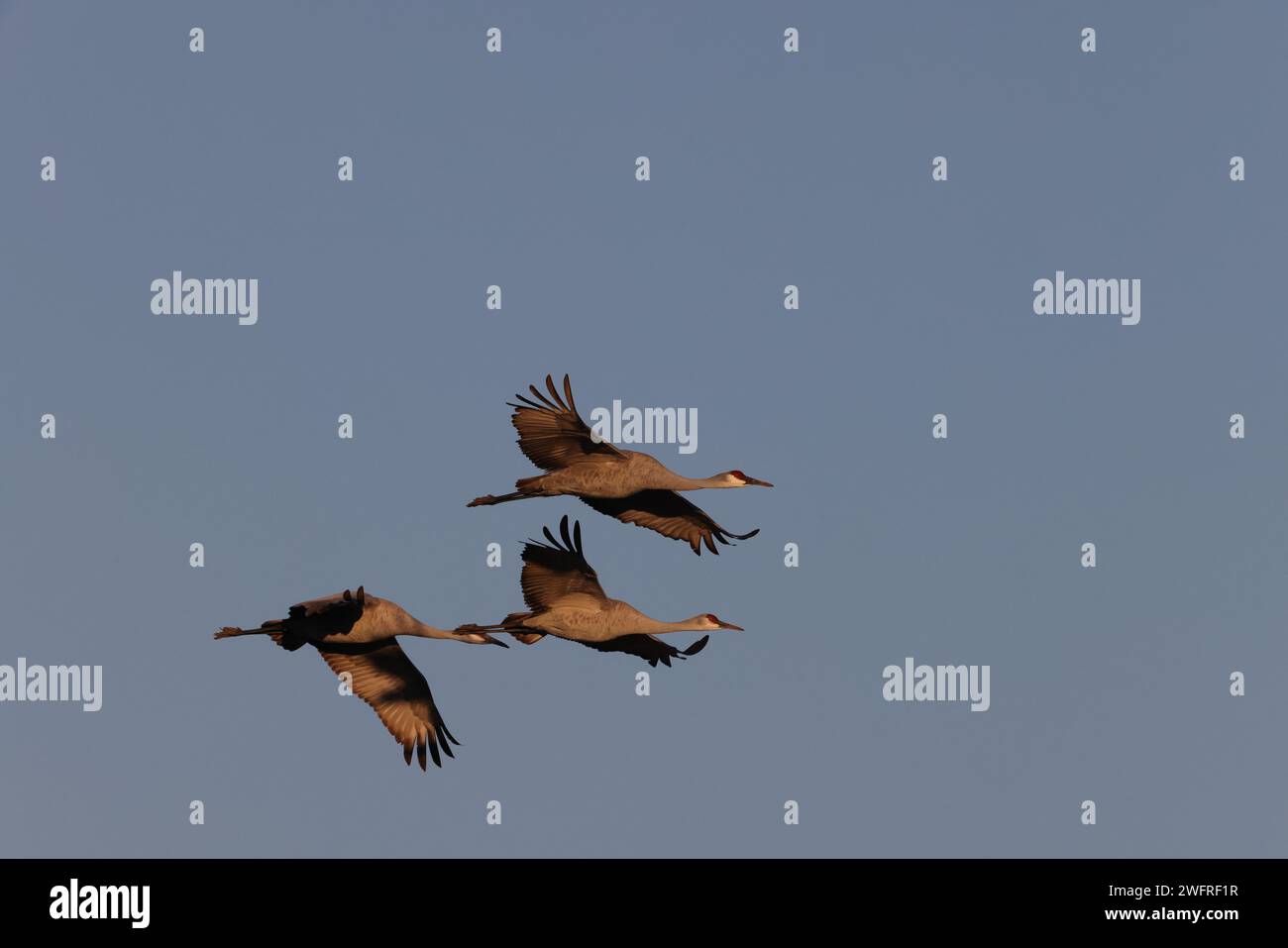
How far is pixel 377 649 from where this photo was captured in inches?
1553

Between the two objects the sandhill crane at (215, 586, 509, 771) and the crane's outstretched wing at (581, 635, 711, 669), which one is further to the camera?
the crane's outstretched wing at (581, 635, 711, 669)

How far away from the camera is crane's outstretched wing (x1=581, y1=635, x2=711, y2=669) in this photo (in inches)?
1576

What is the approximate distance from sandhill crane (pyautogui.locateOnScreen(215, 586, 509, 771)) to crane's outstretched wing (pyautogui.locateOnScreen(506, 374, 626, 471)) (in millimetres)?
3405

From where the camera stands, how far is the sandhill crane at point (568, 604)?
3862 centimetres

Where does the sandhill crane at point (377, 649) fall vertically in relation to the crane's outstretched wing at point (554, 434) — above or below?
below

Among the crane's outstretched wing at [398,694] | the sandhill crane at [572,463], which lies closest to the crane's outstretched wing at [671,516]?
the sandhill crane at [572,463]

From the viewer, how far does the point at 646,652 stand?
40.9 m

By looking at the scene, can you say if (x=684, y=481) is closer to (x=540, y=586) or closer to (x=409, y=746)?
(x=540, y=586)

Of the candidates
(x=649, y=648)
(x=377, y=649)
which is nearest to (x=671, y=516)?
(x=649, y=648)

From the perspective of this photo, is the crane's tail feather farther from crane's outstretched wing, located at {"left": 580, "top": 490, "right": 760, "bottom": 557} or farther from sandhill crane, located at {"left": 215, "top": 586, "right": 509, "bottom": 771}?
crane's outstretched wing, located at {"left": 580, "top": 490, "right": 760, "bottom": 557}

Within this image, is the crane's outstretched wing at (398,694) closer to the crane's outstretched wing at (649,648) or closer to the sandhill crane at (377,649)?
the sandhill crane at (377,649)

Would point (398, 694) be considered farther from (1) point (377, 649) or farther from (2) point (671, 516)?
(2) point (671, 516)

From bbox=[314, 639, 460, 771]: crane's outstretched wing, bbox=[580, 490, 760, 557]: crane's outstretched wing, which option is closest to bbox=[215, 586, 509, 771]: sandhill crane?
bbox=[314, 639, 460, 771]: crane's outstretched wing
